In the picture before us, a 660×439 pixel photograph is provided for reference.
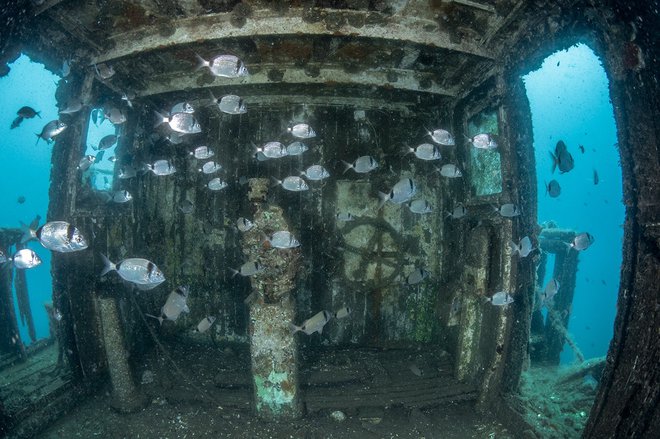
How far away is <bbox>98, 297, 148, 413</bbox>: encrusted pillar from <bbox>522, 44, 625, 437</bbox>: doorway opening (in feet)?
23.0

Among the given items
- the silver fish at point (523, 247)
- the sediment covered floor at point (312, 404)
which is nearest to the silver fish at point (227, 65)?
the silver fish at point (523, 247)

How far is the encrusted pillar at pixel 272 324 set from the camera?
5.31 m

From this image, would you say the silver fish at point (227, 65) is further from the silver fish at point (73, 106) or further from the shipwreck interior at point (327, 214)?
the silver fish at point (73, 106)

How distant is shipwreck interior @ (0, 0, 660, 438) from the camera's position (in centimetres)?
416

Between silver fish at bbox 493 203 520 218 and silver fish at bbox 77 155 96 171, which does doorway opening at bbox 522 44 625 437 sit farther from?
silver fish at bbox 77 155 96 171

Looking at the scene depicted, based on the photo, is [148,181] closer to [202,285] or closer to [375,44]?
[202,285]

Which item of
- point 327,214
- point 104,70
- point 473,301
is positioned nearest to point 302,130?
point 327,214

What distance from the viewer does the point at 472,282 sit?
20.6 ft

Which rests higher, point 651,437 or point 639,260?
point 639,260

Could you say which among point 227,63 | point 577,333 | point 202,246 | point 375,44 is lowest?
point 577,333

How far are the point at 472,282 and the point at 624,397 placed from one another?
292 centimetres

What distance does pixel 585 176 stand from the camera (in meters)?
120

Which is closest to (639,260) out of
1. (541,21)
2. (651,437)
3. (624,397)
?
(624,397)

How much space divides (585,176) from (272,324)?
15187cm
